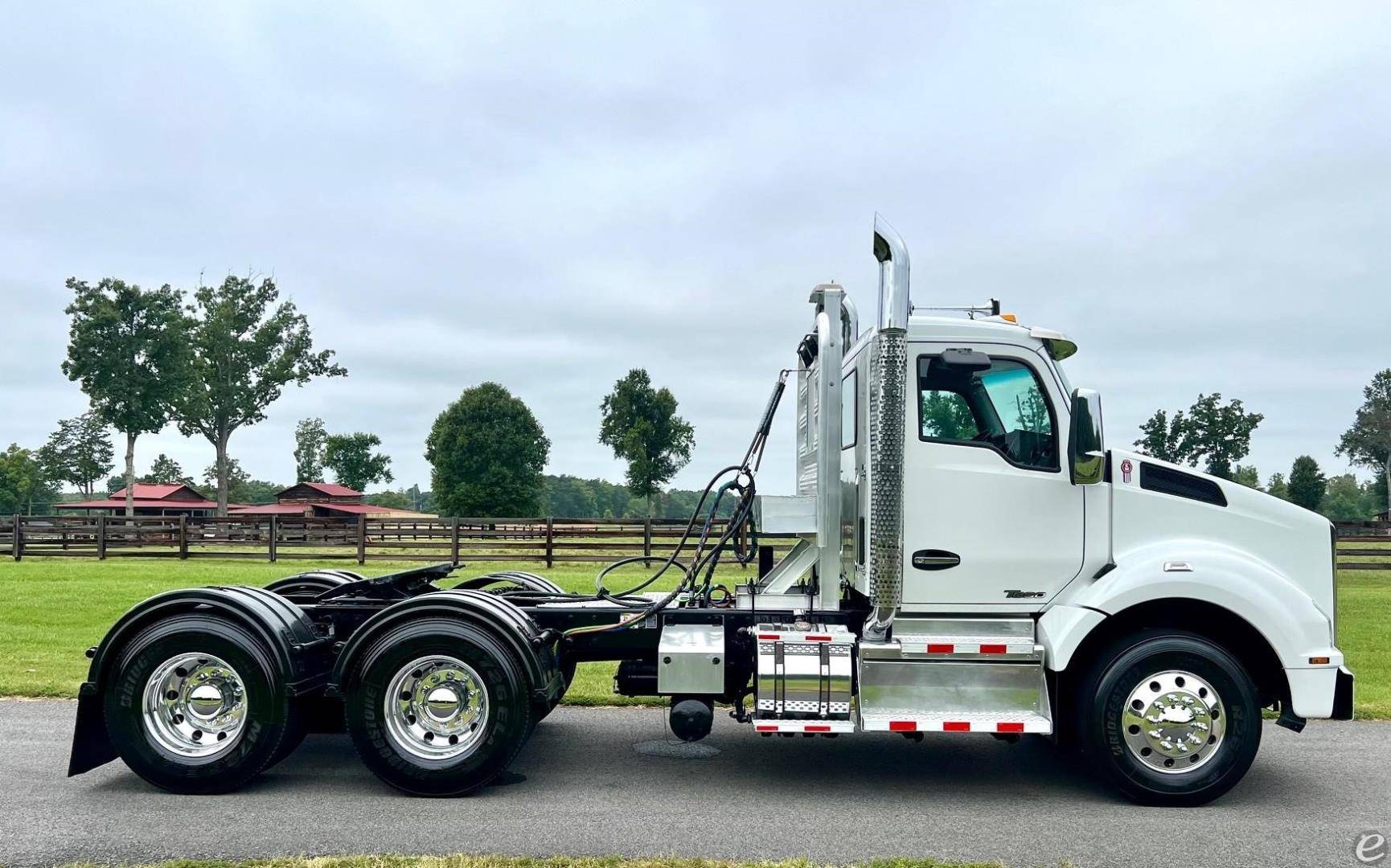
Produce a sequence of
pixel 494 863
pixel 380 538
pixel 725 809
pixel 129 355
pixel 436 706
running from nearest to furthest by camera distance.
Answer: pixel 494 863 < pixel 725 809 < pixel 436 706 < pixel 380 538 < pixel 129 355

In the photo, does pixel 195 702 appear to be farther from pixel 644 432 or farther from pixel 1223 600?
pixel 644 432

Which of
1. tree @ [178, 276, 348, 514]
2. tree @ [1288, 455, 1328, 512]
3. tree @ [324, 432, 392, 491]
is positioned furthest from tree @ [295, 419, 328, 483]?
tree @ [1288, 455, 1328, 512]

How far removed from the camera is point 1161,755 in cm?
584

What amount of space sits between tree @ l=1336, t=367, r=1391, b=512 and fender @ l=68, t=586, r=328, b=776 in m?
98.5

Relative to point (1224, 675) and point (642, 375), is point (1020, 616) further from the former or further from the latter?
point (642, 375)

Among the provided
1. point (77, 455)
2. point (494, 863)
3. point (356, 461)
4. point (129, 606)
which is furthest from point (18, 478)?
point (494, 863)

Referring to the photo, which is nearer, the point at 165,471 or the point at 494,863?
the point at 494,863

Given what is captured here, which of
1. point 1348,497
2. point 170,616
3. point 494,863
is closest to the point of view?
point 494,863

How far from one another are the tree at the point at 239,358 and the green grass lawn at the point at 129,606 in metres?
31.5

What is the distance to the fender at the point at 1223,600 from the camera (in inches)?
229

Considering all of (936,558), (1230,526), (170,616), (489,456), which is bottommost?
(170,616)

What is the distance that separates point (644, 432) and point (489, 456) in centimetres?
1873

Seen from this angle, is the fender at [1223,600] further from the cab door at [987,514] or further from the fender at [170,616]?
the fender at [170,616]

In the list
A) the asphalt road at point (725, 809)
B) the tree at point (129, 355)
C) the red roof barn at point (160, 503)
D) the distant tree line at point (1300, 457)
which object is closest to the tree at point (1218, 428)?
the distant tree line at point (1300, 457)
